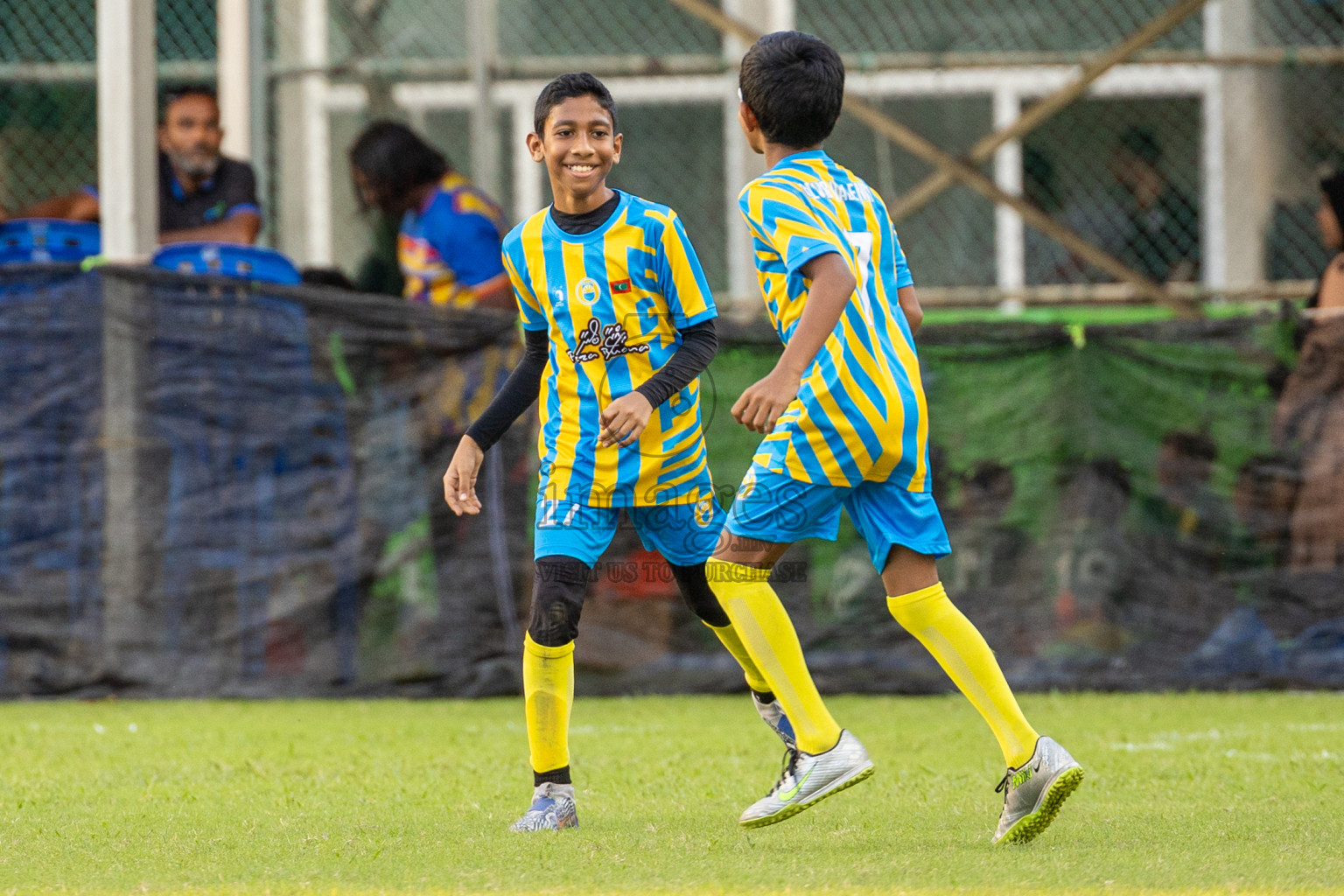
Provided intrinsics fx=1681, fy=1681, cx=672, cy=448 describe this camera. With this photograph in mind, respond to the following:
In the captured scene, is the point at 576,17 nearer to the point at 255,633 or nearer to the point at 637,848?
the point at 255,633

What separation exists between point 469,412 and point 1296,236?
6.24 metres

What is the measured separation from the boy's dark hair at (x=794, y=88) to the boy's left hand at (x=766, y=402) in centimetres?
71

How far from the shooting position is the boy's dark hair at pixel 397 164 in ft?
25.2

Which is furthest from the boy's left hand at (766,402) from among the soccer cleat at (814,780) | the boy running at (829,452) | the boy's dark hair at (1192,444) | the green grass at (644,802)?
the boy's dark hair at (1192,444)

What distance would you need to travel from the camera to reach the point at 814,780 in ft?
12.6

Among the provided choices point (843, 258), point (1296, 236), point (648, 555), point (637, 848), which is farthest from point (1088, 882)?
point (1296, 236)

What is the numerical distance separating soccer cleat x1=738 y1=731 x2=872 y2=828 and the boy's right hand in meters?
1.00

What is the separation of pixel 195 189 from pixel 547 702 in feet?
16.0

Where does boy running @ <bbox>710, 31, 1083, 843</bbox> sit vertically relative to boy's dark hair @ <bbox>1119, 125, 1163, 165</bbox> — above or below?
below

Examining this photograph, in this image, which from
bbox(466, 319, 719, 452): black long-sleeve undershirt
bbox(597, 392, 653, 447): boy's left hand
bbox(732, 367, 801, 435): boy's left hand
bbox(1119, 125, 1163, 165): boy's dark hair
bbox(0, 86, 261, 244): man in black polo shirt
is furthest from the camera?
bbox(1119, 125, 1163, 165): boy's dark hair

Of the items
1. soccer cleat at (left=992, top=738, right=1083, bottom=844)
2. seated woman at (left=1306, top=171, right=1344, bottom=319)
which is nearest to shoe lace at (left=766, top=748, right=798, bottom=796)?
soccer cleat at (left=992, top=738, right=1083, bottom=844)

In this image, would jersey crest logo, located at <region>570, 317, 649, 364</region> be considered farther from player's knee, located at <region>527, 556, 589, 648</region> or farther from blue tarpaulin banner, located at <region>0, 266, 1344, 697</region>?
blue tarpaulin banner, located at <region>0, 266, 1344, 697</region>

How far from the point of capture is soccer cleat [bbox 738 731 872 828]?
12.6 ft

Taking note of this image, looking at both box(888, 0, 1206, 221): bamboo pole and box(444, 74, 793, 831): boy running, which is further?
box(888, 0, 1206, 221): bamboo pole
